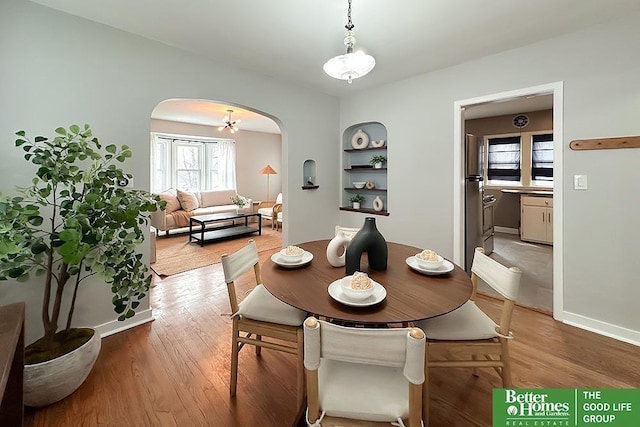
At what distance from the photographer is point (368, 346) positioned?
2.94 feet

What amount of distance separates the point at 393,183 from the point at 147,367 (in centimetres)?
304

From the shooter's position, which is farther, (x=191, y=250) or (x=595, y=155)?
(x=191, y=250)

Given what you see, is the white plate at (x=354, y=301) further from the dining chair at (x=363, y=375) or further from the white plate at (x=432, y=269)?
the white plate at (x=432, y=269)

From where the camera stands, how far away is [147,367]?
1.91m

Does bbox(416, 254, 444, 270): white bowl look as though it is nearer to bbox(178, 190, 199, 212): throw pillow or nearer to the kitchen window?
the kitchen window

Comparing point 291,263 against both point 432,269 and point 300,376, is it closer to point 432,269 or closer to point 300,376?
point 300,376

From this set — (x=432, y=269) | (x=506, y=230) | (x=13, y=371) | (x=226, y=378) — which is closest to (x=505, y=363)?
(x=432, y=269)

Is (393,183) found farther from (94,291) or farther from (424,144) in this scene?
(94,291)

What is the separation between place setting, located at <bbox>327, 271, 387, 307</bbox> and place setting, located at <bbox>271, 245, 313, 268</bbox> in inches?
18.4

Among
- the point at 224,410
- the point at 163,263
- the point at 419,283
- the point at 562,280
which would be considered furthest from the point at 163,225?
the point at 562,280

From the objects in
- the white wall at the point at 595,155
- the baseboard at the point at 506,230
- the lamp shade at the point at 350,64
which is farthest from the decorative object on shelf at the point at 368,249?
the baseboard at the point at 506,230

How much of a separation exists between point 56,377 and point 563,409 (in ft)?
8.54

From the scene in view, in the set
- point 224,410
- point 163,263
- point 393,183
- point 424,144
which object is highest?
point 424,144

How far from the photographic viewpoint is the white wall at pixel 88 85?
6.15 feet
